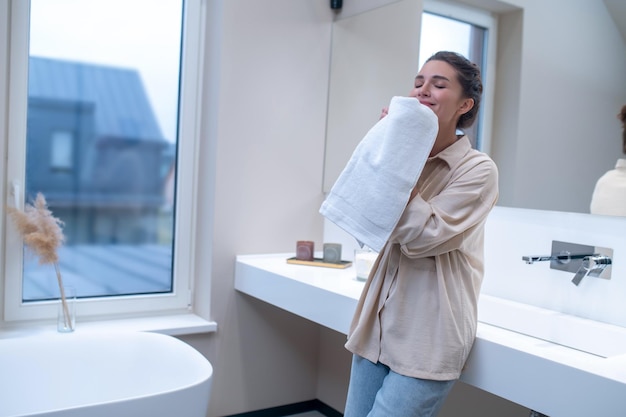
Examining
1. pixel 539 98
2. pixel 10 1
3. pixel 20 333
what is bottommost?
pixel 20 333


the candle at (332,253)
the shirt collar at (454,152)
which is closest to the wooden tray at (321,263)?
the candle at (332,253)

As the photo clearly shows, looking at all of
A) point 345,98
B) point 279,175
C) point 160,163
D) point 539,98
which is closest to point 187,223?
point 160,163

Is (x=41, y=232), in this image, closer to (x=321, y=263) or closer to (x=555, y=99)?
(x=321, y=263)

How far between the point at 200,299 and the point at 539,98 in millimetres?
1652

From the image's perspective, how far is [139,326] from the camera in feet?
8.43

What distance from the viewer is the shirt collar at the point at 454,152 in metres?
1.57

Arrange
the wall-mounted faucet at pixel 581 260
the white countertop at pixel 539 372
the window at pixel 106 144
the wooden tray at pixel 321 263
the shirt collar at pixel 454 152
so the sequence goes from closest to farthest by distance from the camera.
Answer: the white countertop at pixel 539 372, the shirt collar at pixel 454 152, the wall-mounted faucet at pixel 581 260, the window at pixel 106 144, the wooden tray at pixel 321 263

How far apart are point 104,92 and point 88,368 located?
1.14 metres

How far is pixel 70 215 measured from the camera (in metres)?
2.62

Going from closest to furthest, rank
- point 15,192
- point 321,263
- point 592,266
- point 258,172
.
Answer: point 592,266
point 15,192
point 321,263
point 258,172

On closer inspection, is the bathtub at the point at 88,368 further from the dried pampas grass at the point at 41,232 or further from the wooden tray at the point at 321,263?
the wooden tray at the point at 321,263

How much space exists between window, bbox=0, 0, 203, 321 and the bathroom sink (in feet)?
4.68

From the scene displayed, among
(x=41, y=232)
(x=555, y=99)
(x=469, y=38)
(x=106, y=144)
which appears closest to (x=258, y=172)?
(x=106, y=144)

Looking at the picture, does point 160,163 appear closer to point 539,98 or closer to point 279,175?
point 279,175
